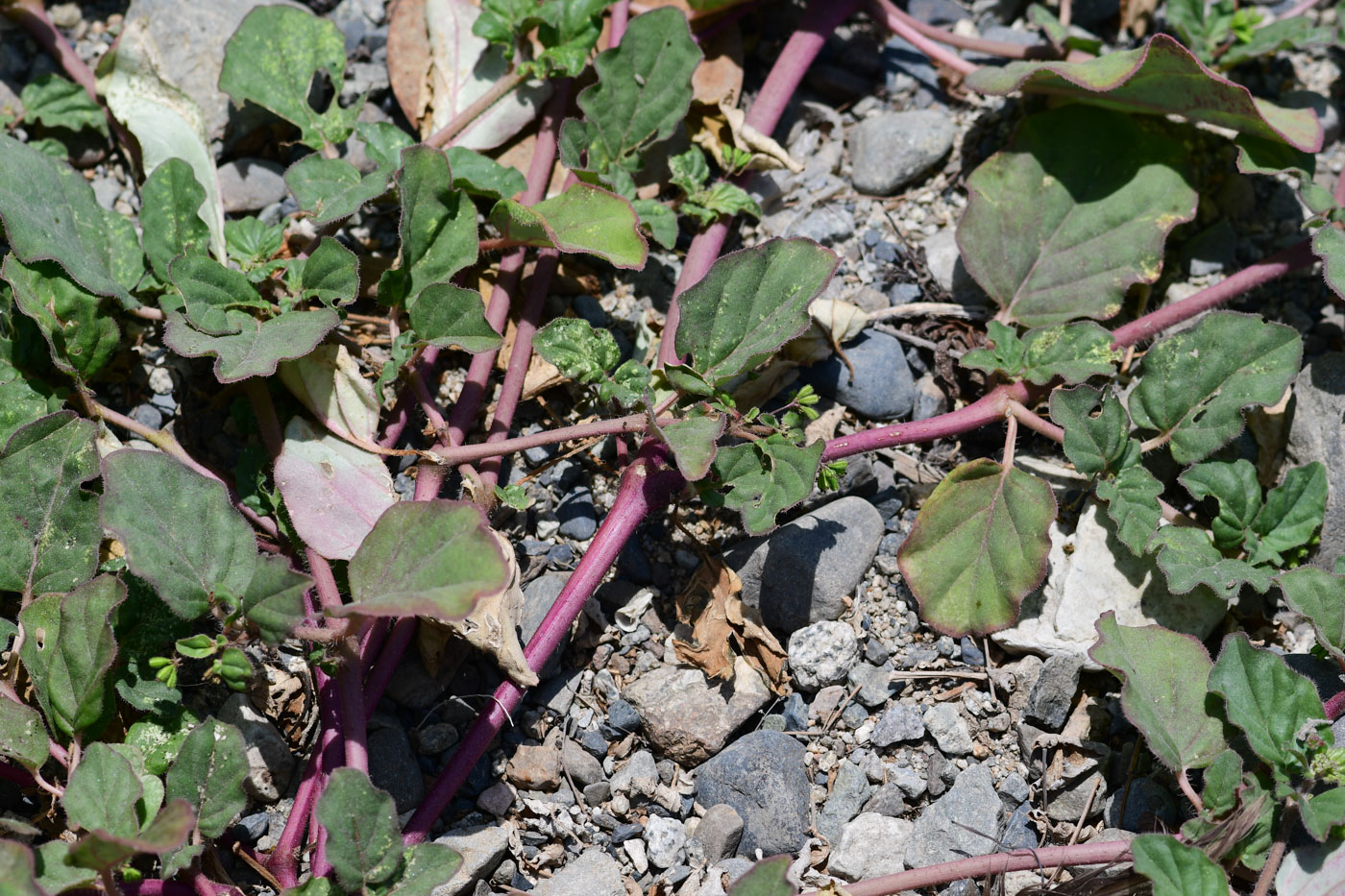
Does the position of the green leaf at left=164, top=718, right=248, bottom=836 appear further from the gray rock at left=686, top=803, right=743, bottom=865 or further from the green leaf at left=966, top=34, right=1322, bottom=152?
the green leaf at left=966, top=34, right=1322, bottom=152

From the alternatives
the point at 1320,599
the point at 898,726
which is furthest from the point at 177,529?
the point at 1320,599

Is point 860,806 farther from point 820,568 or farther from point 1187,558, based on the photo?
point 1187,558

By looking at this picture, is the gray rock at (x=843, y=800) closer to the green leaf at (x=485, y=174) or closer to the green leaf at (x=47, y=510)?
the green leaf at (x=485, y=174)

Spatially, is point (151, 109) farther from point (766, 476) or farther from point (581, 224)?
point (766, 476)

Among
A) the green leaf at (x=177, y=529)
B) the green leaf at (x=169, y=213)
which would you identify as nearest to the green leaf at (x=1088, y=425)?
the green leaf at (x=177, y=529)

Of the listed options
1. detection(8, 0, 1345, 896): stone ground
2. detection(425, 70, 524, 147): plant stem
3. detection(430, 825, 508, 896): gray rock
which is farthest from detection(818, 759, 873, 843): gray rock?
detection(425, 70, 524, 147): plant stem

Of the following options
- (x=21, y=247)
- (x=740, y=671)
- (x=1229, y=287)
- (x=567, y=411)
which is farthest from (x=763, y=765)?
(x=21, y=247)
